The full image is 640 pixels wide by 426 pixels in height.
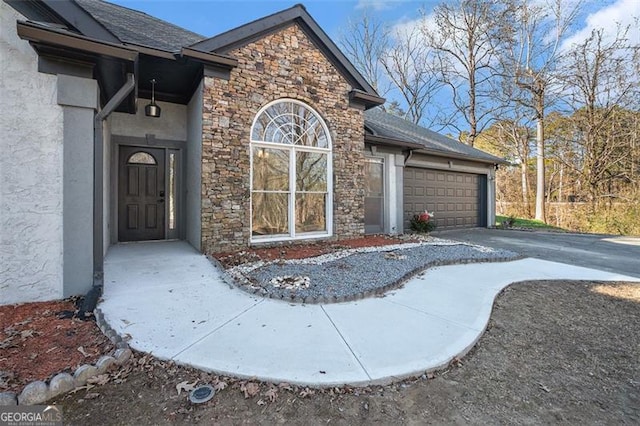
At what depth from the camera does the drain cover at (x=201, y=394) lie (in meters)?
2.12

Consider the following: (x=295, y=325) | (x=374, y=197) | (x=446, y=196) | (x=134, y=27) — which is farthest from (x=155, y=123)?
(x=446, y=196)

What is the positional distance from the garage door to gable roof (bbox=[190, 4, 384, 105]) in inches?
139

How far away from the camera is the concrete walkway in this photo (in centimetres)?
250

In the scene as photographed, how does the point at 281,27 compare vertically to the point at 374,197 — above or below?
above

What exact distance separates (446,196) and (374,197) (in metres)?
3.83

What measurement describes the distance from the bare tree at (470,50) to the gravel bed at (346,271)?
56.0 feet

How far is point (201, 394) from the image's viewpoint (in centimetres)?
218

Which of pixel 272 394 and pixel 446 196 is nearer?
pixel 272 394

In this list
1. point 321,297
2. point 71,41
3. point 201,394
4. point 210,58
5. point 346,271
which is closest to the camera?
point 201,394

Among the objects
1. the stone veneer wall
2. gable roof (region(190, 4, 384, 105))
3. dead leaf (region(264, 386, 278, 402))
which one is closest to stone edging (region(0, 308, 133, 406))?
dead leaf (region(264, 386, 278, 402))

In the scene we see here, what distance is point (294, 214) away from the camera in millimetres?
7207

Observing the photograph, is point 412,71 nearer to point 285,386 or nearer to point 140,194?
point 140,194

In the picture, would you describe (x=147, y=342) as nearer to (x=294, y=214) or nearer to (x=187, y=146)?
(x=294, y=214)
